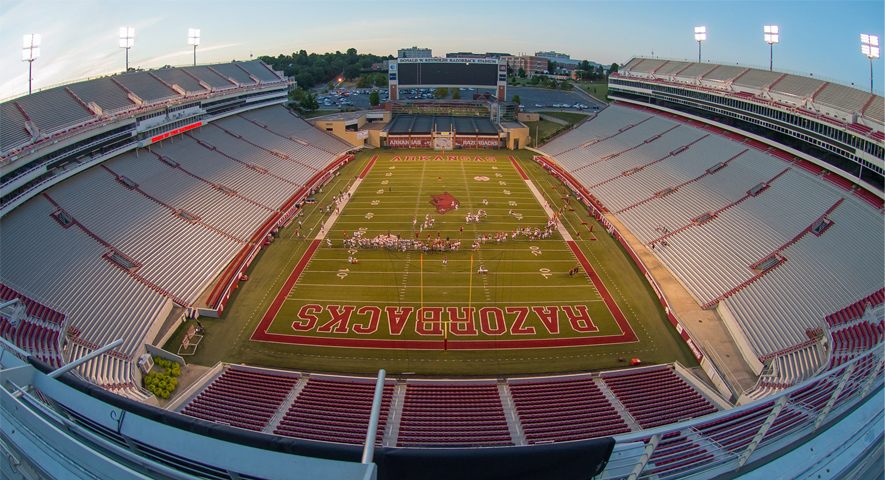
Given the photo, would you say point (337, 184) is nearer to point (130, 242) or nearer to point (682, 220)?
point (130, 242)

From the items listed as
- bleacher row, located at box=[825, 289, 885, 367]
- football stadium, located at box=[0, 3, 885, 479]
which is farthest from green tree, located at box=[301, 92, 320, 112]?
bleacher row, located at box=[825, 289, 885, 367]

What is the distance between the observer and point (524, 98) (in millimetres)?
97125

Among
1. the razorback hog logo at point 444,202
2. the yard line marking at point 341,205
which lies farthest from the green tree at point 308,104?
the razorback hog logo at point 444,202

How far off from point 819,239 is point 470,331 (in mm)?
16244

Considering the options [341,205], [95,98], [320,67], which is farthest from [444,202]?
[320,67]

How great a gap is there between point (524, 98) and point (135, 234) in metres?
81.7

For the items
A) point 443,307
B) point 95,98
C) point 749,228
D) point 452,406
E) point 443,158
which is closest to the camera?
point 452,406

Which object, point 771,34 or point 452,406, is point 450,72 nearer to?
point 771,34

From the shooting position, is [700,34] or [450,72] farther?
[450,72]

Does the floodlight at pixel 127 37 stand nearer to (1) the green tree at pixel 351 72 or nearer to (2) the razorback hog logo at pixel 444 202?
(2) the razorback hog logo at pixel 444 202

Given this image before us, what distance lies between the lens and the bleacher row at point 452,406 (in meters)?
14.8

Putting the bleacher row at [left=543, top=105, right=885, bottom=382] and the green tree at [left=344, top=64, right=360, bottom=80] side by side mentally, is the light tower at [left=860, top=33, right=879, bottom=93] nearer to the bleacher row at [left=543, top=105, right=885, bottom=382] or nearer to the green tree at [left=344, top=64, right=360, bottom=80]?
the bleacher row at [left=543, top=105, right=885, bottom=382]

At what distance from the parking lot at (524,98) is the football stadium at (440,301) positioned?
41087mm

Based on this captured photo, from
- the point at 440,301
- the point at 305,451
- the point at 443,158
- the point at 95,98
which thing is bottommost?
the point at 440,301
